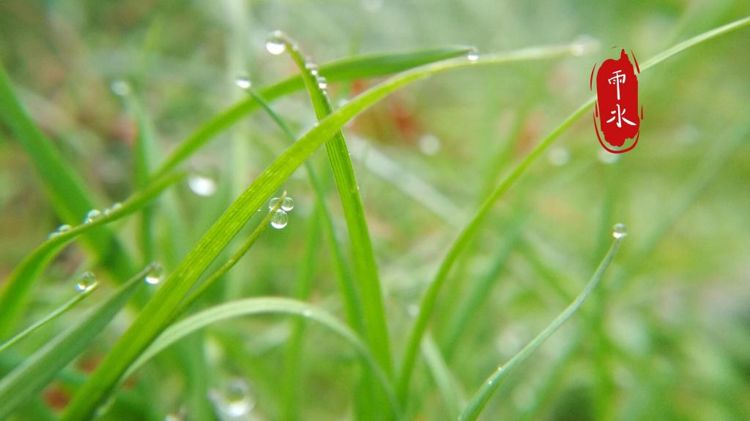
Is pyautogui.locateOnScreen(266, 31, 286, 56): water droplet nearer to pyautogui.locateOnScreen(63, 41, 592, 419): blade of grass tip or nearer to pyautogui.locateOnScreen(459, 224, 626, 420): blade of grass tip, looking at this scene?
pyautogui.locateOnScreen(63, 41, 592, 419): blade of grass tip

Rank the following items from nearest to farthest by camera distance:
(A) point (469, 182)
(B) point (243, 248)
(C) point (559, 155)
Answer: (B) point (243, 248) < (C) point (559, 155) < (A) point (469, 182)

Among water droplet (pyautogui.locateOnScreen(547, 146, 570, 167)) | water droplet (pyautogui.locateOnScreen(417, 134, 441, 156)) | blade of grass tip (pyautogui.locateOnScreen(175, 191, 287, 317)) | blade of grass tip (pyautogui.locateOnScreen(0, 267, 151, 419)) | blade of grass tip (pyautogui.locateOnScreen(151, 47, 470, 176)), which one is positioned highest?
water droplet (pyautogui.locateOnScreen(417, 134, 441, 156))

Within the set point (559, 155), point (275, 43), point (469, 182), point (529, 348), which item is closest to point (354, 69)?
point (275, 43)

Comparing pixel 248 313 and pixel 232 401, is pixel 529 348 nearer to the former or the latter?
pixel 248 313

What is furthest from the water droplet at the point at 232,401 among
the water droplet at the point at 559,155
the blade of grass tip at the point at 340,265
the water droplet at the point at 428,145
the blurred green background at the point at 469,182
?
the water droplet at the point at 428,145

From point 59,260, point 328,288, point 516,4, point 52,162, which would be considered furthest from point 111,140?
point 516,4

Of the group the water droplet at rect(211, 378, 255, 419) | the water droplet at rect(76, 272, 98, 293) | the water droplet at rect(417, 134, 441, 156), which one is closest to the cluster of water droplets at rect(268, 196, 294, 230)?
the water droplet at rect(76, 272, 98, 293)
